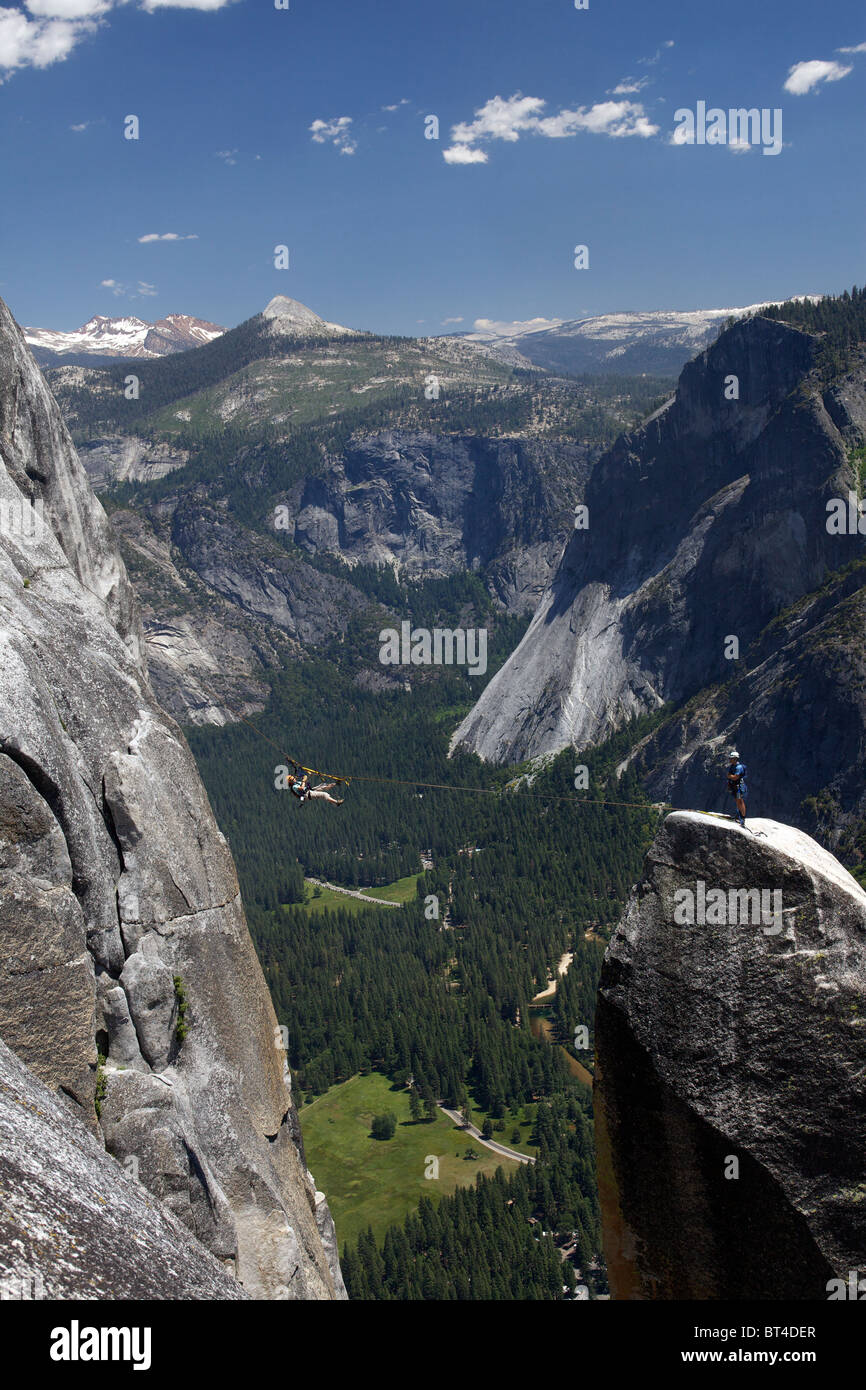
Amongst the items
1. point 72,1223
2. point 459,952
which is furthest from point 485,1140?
point 72,1223

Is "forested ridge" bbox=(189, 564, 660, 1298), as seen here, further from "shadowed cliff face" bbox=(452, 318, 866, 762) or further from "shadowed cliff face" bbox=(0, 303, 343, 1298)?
"shadowed cliff face" bbox=(0, 303, 343, 1298)

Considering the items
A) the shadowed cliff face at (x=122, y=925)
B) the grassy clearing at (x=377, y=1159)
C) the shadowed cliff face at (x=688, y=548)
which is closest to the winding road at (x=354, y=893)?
the shadowed cliff face at (x=688, y=548)

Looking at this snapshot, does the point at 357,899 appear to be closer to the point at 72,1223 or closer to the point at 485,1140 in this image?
the point at 485,1140

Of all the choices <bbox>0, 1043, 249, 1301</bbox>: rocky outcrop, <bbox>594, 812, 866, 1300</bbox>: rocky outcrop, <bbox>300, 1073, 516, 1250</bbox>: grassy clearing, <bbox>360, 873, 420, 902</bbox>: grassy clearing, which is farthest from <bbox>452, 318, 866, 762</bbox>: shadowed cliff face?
<bbox>0, 1043, 249, 1301</bbox>: rocky outcrop

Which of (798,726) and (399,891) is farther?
(399,891)

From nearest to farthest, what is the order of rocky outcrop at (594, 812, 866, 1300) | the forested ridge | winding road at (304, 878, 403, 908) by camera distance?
rocky outcrop at (594, 812, 866, 1300), the forested ridge, winding road at (304, 878, 403, 908)
